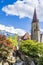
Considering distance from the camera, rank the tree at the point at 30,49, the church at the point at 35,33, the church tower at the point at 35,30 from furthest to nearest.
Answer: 1. the church tower at the point at 35,30
2. the church at the point at 35,33
3. the tree at the point at 30,49

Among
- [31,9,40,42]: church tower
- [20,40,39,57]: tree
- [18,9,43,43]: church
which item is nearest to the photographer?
[20,40,39,57]: tree

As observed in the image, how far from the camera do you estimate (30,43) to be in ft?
114

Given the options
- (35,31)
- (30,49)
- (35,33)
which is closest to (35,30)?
(35,31)

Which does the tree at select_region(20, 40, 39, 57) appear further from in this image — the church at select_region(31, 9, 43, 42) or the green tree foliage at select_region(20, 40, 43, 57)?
the church at select_region(31, 9, 43, 42)

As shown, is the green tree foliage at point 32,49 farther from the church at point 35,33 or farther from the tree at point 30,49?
the church at point 35,33

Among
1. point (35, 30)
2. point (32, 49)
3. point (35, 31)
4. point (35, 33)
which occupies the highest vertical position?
point (35, 30)

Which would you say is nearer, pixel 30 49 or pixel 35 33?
pixel 30 49

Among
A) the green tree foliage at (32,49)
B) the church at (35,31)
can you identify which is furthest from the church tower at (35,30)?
the green tree foliage at (32,49)

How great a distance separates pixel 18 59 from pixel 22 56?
3.02ft

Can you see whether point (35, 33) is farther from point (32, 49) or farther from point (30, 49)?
point (32, 49)

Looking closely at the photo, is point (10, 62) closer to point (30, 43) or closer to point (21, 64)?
point (21, 64)

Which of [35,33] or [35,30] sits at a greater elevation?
[35,30]

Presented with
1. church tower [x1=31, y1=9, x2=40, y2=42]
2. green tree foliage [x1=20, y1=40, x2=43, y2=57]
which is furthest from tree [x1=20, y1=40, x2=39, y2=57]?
church tower [x1=31, y1=9, x2=40, y2=42]

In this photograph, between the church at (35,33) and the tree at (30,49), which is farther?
the church at (35,33)
